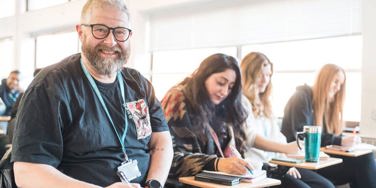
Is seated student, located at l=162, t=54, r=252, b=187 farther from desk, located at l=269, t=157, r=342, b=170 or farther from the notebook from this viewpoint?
desk, located at l=269, t=157, r=342, b=170

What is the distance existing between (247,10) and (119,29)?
3396mm

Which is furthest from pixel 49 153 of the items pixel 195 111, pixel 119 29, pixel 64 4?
pixel 64 4

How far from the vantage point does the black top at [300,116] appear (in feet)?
9.90

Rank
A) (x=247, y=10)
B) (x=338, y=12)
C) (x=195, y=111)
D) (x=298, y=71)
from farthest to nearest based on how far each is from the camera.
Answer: (x=247, y=10)
(x=298, y=71)
(x=338, y=12)
(x=195, y=111)

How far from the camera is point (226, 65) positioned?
2189mm

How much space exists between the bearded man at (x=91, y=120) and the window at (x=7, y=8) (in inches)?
309

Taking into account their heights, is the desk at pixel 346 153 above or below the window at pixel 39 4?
below

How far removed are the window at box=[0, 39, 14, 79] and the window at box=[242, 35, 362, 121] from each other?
5.76 metres

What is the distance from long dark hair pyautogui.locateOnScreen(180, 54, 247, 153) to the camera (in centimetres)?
213

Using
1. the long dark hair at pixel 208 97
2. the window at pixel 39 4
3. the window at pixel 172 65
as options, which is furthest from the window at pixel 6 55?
the long dark hair at pixel 208 97

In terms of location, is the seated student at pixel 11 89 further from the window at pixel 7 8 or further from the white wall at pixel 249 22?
the window at pixel 7 8

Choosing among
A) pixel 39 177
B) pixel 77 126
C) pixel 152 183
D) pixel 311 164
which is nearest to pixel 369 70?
pixel 311 164

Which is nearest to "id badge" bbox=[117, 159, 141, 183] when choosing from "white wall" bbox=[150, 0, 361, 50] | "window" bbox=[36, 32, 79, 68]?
"white wall" bbox=[150, 0, 361, 50]

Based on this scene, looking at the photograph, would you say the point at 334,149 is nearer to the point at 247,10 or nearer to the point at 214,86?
the point at 214,86
